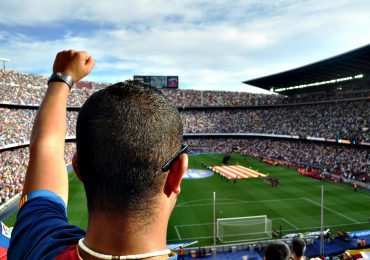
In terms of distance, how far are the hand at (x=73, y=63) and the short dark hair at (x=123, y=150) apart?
87 cm

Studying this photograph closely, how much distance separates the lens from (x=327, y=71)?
53.0 meters

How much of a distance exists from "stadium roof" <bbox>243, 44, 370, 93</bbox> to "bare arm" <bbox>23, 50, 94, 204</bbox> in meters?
45.0


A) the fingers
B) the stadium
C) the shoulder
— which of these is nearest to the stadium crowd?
the stadium

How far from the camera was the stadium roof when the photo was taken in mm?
44094

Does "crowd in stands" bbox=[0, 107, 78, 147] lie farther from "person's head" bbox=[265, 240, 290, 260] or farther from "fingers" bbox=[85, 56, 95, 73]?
"fingers" bbox=[85, 56, 95, 73]

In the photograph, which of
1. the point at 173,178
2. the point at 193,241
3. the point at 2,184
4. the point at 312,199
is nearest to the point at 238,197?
the point at 312,199

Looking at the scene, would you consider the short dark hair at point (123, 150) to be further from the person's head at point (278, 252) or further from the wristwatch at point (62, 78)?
the person's head at point (278, 252)

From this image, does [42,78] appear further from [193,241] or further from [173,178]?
[173,178]

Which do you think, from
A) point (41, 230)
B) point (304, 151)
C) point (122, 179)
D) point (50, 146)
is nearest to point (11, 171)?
point (50, 146)

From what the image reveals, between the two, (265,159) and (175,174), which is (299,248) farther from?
(265,159)

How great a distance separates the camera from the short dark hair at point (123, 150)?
1.45 m

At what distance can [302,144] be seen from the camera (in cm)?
5806

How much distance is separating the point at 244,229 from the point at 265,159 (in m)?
34.3

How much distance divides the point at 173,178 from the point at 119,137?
13.2 inches
